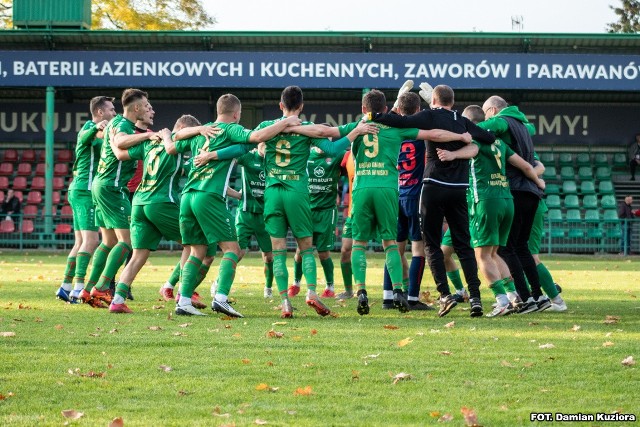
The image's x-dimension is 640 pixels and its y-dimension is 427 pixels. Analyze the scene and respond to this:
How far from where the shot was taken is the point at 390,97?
104ft

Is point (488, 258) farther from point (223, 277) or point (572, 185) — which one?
point (572, 185)

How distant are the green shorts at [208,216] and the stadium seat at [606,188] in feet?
76.0

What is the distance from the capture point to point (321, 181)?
43.4ft

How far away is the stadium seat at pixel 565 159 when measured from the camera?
1309 inches

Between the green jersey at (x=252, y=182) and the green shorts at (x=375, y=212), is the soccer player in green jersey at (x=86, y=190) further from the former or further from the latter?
the green shorts at (x=375, y=212)

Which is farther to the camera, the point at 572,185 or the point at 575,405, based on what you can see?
the point at 572,185

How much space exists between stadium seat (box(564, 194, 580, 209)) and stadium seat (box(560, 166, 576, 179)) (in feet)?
4.34

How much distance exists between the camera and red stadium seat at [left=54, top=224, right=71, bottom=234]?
90.3 feet

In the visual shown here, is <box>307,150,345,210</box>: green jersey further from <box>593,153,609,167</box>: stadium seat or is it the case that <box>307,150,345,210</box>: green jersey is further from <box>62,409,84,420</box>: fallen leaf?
<box>593,153,609,167</box>: stadium seat

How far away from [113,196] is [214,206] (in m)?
1.89

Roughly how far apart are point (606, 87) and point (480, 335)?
21191mm

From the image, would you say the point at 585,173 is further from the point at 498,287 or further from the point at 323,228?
the point at 498,287

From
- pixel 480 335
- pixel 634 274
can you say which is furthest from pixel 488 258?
pixel 634 274

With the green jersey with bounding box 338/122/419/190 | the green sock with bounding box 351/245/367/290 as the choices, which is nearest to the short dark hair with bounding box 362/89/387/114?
the green jersey with bounding box 338/122/419/190
